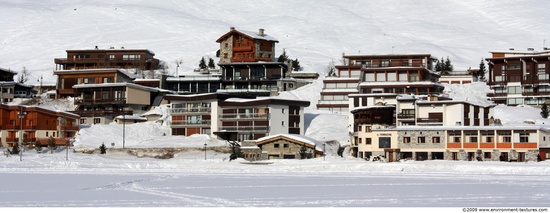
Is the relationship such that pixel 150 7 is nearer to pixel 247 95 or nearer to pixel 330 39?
pixel 330 39

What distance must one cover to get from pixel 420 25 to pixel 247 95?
84641 millimetres

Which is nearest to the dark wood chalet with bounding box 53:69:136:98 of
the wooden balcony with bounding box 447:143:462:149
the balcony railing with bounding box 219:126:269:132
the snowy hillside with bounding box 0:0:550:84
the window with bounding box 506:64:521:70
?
the snowy hillside with bounding box 0:0:550:84

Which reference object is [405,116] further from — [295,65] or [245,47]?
[295,65]

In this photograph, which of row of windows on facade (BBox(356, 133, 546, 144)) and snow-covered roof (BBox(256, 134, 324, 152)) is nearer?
row of windows on facade (BBox(356, 133, 546, 144))

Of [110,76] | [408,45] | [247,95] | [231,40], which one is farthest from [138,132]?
[408,45]

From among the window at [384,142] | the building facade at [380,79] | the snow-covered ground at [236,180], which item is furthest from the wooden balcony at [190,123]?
the window at [384,142]

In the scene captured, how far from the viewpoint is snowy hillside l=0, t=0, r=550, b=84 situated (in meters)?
146

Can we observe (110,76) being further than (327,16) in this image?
No

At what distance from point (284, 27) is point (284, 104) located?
81.7 m

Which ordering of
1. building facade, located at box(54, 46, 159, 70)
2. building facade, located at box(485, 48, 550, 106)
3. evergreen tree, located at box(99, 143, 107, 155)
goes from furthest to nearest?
building facade, located at box(54, 46, 159, 70), building facade, located at box(485, 48, 550, 106), evergreen tree, located at box(99, 143, 107, 155)

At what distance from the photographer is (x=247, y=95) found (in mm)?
95625

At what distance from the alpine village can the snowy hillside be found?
17044 mm

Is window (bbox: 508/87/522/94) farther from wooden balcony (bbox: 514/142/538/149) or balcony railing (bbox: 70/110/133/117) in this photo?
balcony railing (bbox: 70/110/133/117)

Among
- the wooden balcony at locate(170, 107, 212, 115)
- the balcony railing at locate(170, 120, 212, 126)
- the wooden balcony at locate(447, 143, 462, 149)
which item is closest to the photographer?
the wooden balcony at locate(447, 143, 462, 149)
